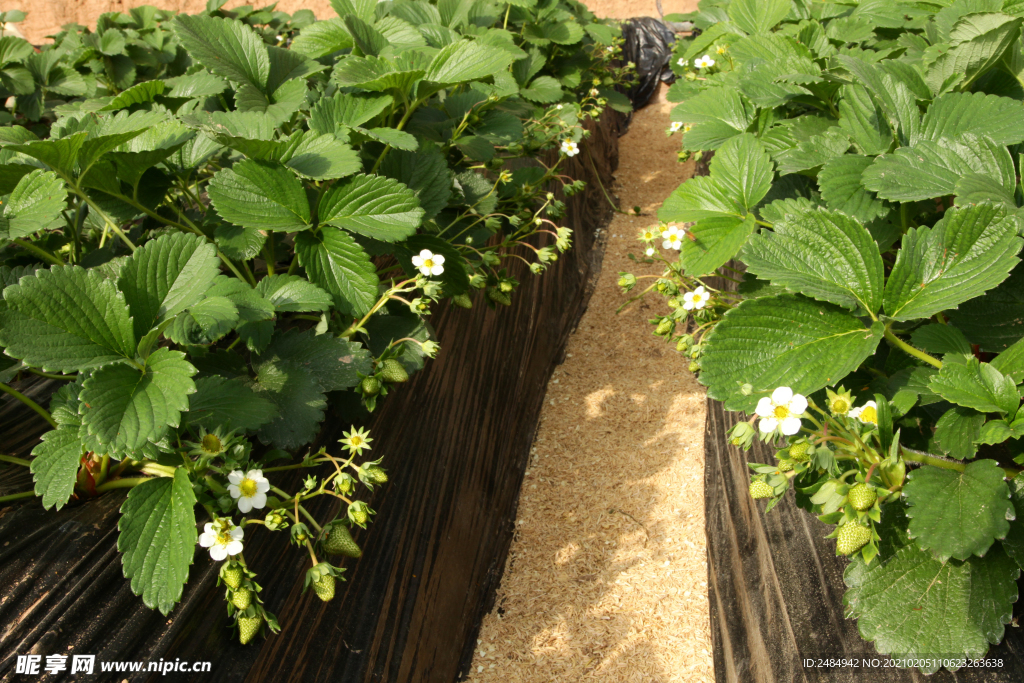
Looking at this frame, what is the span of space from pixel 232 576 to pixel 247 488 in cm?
11

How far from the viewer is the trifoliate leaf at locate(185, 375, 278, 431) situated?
91 centimetres

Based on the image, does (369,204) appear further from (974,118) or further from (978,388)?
(974,118)

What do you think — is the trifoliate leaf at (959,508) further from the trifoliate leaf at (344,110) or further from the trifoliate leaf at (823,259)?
the trifoliate leaf at (344,110)

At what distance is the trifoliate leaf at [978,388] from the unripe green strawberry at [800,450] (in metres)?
0.19

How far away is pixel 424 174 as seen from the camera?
1.37 meters

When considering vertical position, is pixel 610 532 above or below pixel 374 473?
below

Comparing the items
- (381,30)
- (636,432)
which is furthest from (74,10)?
(636,432)

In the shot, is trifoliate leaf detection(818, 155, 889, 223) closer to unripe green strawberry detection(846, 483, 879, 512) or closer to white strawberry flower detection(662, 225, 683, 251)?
white strawberry flower detection(662, 225, 683, 251)

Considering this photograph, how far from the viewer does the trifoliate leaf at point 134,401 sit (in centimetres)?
76

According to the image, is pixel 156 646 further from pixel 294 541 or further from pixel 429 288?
pixel 429 288

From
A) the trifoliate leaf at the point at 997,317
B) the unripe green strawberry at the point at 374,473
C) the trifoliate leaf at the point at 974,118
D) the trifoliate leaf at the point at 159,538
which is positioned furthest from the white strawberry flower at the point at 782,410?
the trifoliate leaf at the point at 159,538

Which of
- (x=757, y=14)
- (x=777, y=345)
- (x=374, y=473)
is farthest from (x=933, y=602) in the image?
(x=757, y=14)

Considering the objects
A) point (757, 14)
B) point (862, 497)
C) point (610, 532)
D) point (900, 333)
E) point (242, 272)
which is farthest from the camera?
point (757, 14)

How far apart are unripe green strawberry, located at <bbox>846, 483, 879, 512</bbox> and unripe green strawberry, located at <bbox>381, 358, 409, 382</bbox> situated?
656 millimetres
